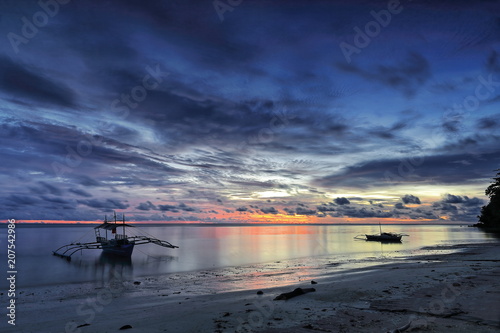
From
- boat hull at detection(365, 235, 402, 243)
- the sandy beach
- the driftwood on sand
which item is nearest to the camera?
the sandy beach

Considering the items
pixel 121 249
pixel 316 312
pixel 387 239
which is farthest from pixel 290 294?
pixel 387 239

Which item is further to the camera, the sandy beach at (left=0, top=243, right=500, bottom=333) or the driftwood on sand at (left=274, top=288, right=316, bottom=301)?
the driftwood on sand at (left=274, top=288, right=316, bottom=301)

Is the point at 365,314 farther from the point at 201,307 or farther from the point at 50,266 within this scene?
the point at 50,266

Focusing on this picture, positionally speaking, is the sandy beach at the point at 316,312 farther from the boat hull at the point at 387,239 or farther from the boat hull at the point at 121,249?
the boat hull at the point at 387,239

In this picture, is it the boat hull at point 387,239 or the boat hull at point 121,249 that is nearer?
the boat hull at point 121,249

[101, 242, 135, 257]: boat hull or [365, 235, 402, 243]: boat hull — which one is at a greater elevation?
[101, 242, 135, 257]: boat hull

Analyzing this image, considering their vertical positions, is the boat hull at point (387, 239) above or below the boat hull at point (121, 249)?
below

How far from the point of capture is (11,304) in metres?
19.2

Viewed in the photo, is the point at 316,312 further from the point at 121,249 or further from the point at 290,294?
the point at 121,249

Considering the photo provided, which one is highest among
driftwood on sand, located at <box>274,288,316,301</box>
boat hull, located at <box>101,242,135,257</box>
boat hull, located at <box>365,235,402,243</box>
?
driftwood on sand, located at <box>274,288,316,301</box>

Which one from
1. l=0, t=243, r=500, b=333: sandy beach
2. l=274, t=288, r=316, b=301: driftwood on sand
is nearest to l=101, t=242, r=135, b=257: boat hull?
l=0, t=243, r=500, b=333: sandy beach

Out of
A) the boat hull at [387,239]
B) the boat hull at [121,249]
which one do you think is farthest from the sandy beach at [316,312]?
the boat hull at [387,239]

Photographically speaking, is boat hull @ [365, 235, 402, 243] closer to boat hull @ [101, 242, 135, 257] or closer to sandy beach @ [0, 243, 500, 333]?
boat hull @ [101, 242, 135, 257]

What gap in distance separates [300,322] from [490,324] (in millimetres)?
5753
